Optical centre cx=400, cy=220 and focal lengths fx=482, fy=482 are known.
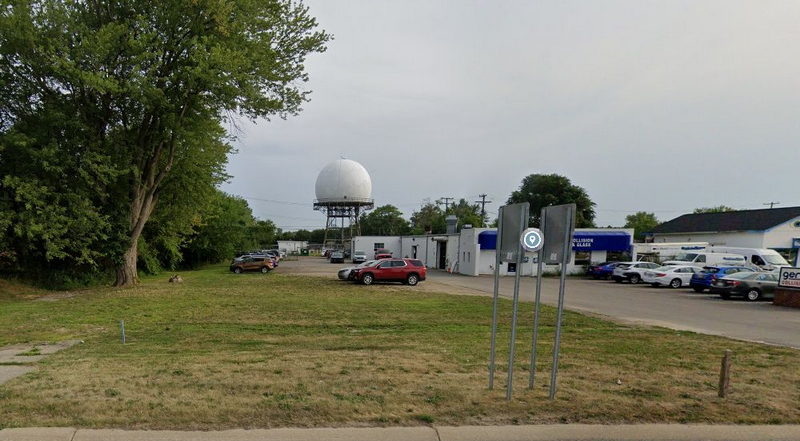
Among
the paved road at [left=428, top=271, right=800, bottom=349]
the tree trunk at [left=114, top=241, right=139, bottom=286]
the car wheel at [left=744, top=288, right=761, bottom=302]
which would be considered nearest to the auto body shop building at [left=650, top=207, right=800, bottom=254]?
the paved road at [left=428, top=271, right=800, bottom=349]

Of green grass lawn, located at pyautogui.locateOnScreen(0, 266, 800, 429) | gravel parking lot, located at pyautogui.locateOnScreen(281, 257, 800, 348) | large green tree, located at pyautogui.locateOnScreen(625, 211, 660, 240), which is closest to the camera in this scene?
green grass lawn, located at pyautogui.locateOnScreen(0, 266, 800, 429)

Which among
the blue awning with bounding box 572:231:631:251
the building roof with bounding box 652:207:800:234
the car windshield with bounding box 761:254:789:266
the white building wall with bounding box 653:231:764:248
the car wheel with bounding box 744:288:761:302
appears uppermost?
the building roof with bounding box 652:207:800:234

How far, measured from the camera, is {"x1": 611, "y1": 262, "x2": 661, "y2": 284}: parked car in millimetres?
32463

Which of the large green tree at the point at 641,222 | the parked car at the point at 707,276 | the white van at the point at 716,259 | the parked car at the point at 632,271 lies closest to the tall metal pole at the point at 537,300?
the parked car at the point at 707,276

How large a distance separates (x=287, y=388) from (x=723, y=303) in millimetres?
22127

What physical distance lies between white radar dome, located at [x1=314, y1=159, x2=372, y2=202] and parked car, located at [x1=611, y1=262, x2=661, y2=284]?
143ft

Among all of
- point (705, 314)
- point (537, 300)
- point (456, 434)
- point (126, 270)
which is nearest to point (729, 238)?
point (705, 314)

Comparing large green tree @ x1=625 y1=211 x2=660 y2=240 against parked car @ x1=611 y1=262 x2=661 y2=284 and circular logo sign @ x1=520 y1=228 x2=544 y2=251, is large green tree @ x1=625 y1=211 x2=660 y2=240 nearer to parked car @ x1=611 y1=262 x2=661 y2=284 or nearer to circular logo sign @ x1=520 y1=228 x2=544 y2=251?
parked car @ x1=611 y1=262 x2=661 y2=284

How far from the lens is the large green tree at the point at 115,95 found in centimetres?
2038

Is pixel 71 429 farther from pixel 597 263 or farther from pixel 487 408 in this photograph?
pixel 597 263

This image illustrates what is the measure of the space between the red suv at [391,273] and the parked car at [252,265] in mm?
12988

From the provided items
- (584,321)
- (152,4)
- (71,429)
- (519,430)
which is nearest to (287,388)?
(71,429)

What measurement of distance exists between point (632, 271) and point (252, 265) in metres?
27.8

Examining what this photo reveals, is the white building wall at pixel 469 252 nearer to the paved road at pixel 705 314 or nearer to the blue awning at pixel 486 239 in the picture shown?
the blue awning at pixel 486 239
